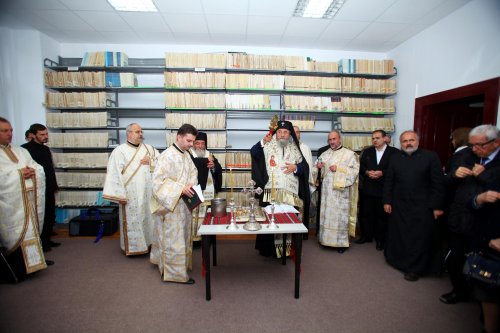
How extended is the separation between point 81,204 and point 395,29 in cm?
605

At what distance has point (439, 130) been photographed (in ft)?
12.9

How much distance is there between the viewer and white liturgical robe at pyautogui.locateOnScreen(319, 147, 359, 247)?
3369mm

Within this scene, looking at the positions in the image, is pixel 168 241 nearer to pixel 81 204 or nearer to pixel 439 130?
pixel 81 204

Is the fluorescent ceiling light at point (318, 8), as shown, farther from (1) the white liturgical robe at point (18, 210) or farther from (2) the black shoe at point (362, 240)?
(1) the white liturgical robe at point (18, 210)

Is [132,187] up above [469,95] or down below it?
below

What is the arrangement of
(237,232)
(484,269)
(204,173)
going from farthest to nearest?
(204,173)
(237,232)
(484,269)

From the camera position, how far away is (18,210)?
2.55 metres

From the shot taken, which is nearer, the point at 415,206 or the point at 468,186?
the point at 468,186

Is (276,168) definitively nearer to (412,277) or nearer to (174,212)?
(174,212)

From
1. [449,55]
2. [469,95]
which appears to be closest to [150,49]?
[449,55]

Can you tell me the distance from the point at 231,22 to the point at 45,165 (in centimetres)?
339

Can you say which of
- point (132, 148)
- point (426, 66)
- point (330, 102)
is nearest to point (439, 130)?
point (426, 66)

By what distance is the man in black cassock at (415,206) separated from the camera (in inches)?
104

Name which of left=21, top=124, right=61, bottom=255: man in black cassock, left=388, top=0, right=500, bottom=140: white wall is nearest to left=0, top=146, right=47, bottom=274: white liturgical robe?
left=21, top=124, right=61, bottom=255: man in black cassock
